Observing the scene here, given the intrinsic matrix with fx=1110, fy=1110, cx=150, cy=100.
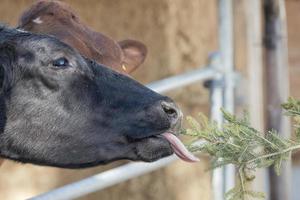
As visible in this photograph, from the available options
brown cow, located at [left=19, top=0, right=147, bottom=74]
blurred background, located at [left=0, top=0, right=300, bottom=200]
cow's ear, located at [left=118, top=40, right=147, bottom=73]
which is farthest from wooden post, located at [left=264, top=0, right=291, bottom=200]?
brown cow, located at [left=19, top=0, right=147, bottom=74]

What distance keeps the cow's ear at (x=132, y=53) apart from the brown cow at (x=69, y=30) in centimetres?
17

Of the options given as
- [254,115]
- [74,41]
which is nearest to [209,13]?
[254,115]

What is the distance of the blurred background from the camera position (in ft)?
16.3

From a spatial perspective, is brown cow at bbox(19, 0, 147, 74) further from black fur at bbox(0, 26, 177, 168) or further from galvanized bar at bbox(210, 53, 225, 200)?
black fur at bbox(0, 26, 177, 168)

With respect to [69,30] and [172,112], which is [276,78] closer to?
[69,30]

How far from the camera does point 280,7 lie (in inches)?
183

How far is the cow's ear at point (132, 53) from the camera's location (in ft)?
13.0

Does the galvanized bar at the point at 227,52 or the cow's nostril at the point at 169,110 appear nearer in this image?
the cow's nostril at the point at 169,110

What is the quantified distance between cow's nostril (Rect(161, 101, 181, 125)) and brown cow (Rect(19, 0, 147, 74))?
78 cm

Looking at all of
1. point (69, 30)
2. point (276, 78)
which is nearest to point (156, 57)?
point (276, 78)

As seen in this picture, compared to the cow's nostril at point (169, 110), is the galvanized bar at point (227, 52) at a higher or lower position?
lower

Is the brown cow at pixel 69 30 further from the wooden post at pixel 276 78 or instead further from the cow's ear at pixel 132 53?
the wooden post at pixel 276 78

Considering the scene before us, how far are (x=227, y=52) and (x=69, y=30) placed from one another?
0.64 meters

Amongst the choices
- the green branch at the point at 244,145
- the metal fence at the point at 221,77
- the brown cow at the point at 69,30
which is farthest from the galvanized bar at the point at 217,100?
the green branch at the point at 244,145
